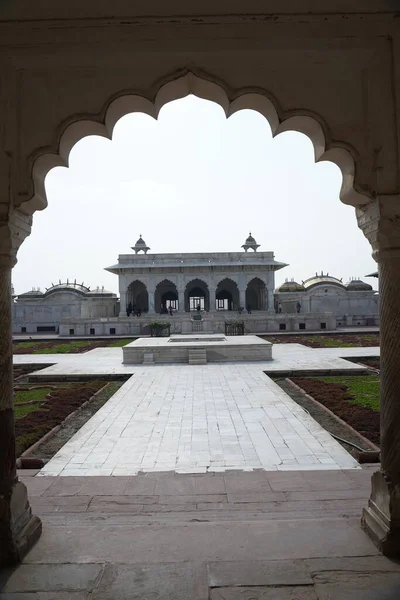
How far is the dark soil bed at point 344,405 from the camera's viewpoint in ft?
22.6

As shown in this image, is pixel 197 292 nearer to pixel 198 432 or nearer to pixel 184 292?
pixel 184 292

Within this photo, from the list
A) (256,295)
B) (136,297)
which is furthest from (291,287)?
(136,297)

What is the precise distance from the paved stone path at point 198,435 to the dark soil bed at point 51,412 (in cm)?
59

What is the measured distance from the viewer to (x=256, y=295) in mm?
41594

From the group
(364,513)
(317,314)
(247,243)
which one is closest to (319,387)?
(364,513)

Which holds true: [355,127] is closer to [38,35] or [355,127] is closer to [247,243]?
[38,35]

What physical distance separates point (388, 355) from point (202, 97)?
228cm

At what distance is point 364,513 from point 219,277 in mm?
32855

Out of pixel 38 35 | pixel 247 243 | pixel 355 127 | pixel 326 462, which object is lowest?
pixel 326 462

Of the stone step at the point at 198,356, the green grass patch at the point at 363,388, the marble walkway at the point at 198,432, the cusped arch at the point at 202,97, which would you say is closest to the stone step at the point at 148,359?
the stone step at the point at 198,356

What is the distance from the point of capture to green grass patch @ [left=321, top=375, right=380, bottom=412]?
868 cm

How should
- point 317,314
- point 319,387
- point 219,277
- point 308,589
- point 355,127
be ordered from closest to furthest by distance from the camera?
point 308,589 → point 355,127 → point 319,387 → point 317,314 → point 219,277

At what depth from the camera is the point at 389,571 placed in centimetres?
270

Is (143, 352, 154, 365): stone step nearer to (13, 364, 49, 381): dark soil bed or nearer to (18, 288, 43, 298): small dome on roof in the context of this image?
(13, 364, 49, 381): dark soil bed
